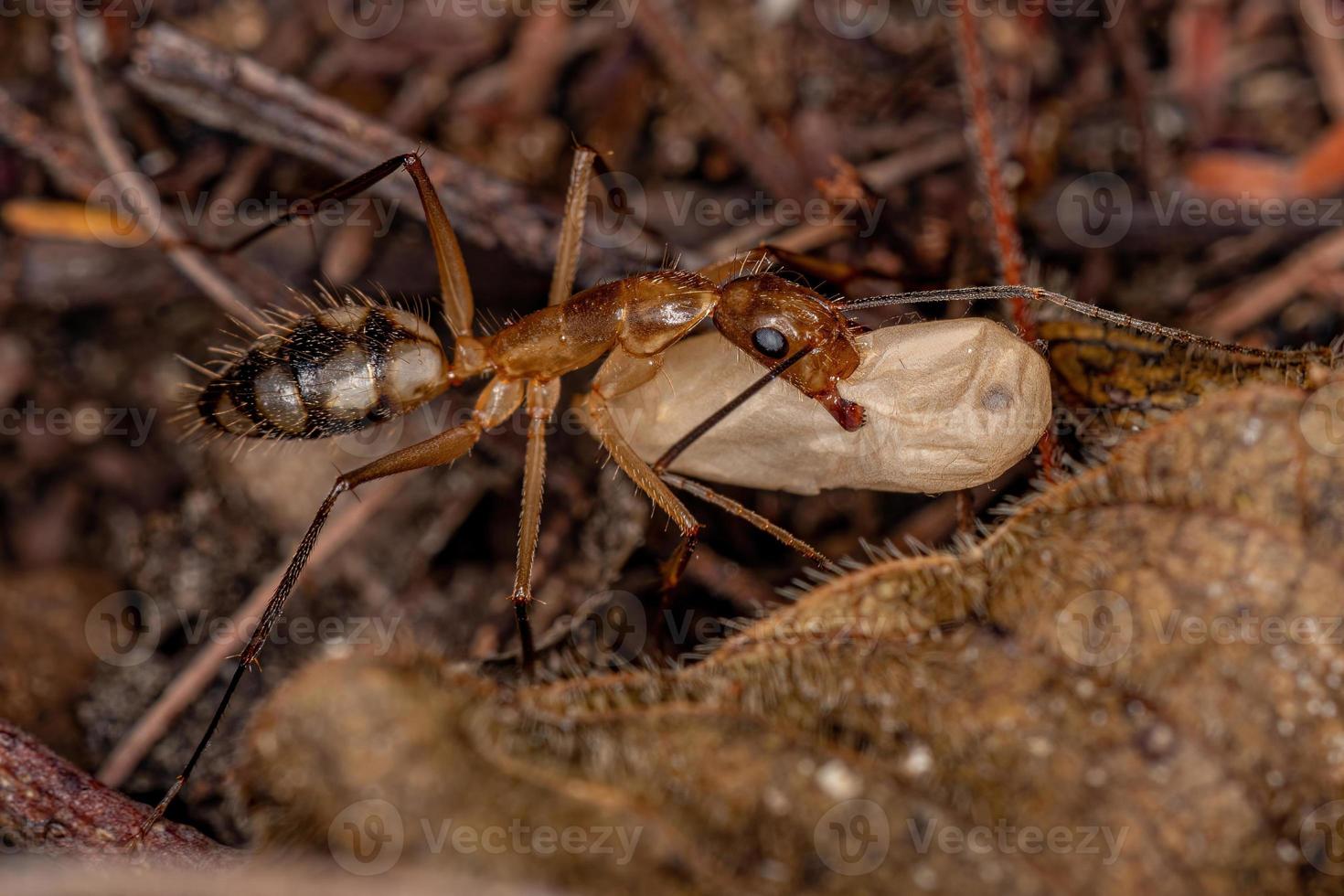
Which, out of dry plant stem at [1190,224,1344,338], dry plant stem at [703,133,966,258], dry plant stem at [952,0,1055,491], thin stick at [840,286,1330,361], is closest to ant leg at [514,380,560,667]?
dry plant stem at [703,133,966,258]

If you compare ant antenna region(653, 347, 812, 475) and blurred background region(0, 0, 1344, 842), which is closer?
ant antenna region(653, 347, 812, 475)

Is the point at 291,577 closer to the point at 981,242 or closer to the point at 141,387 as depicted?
the point at 141,387

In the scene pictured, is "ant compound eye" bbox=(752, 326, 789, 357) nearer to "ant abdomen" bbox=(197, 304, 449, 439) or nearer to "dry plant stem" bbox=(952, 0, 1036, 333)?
"dry plant stem" bbox=(952, 0, 1036, 333)

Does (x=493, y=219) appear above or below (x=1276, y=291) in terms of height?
below

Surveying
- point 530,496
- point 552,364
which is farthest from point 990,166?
point 530,496

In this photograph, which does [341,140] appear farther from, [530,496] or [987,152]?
[987,152]

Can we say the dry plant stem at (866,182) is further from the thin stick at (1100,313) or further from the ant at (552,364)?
the thin stick at (1100,313)

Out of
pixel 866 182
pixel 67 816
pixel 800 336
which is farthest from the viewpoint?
pixel 866 182
